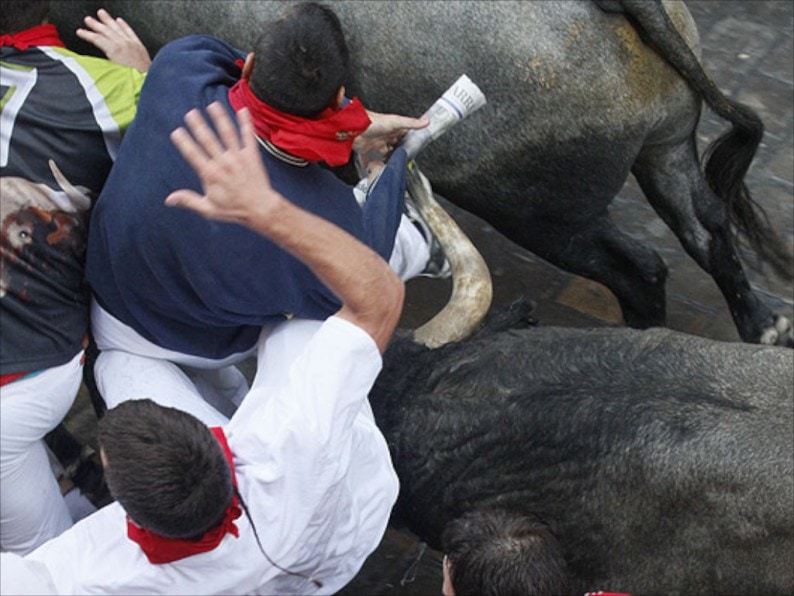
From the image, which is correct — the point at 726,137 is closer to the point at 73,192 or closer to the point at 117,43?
the point at 117,43

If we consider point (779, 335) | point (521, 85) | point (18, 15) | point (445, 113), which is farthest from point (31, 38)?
point (779, 335)

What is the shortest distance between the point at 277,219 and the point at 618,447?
1.37m

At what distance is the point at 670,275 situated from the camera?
576 cm

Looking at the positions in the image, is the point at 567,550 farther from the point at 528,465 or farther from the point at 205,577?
the point at 205,577

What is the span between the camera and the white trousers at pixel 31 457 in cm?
327

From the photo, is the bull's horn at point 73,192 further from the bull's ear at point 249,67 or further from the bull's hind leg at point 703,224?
the bull's hind leg at point 703,224

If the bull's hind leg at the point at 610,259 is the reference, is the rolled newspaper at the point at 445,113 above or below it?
above

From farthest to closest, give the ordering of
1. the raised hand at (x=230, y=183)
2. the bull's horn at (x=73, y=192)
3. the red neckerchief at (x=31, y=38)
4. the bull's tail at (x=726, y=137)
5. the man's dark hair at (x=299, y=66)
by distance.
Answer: the bull's tail at (x=726, y=137), the red neckerchief at (x=31, y=38), the bull's horn at (x=73, y=192), the man's dark hair at (x=299, y=66), the raised hand at (x=230, y=183)

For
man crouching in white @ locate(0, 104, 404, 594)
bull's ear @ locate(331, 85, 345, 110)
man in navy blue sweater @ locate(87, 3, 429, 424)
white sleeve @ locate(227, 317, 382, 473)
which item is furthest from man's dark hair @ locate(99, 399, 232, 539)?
bull's ear @ locate(331, 85, 345, 110)

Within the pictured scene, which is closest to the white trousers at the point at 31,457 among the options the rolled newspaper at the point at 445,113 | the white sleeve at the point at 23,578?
the white sleeve at the point at 23,578

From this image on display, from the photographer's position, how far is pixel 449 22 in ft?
15.0

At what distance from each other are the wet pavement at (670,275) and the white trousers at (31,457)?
1218mm

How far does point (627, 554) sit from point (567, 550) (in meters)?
0.16

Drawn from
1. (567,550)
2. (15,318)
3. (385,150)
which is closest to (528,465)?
(567,550)
